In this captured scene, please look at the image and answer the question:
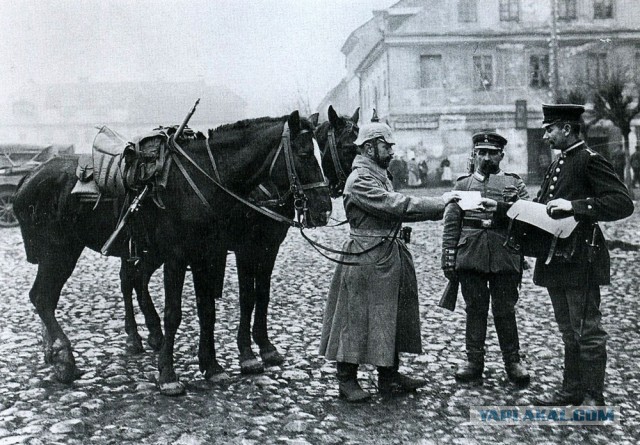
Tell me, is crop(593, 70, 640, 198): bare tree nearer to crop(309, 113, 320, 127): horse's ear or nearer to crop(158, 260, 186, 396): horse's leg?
crop(309, 113, 320, 127): horse's ear

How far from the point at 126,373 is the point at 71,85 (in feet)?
243

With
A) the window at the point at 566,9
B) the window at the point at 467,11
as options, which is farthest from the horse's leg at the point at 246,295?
the window at the point at 566,9

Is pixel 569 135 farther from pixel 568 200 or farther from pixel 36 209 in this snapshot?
pixel 36 209

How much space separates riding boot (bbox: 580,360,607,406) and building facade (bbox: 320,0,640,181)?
31.5m

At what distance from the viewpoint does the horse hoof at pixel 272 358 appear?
20.1 feet

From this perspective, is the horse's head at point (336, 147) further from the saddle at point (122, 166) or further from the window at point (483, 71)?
the window at point (483, 71)

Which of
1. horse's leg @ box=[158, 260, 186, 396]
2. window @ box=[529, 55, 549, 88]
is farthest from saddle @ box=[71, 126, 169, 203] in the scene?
window @ box=[529, 55, 549, 88]

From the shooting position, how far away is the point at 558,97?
26.4 m

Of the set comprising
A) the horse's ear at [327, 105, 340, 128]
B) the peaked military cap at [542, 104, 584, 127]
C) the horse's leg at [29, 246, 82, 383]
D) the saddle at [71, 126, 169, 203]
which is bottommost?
the horse's leg at [29, 246, 82, 383]

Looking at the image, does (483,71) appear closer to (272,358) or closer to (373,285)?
(272,358)

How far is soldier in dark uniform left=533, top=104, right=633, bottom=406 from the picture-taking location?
455 cm

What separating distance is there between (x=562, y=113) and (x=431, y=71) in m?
31.9

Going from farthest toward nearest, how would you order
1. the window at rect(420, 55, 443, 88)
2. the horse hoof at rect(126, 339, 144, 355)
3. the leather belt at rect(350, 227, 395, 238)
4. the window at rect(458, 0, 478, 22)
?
the window at rect(420, 55, 443, 88) < the window at rect(458, 0, 478, 22) < the horse hoof at rect(126, 339, 144, 355) < the leather belt at rect(350, 227, 395, 238)

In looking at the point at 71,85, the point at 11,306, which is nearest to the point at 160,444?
the point at 11,306
